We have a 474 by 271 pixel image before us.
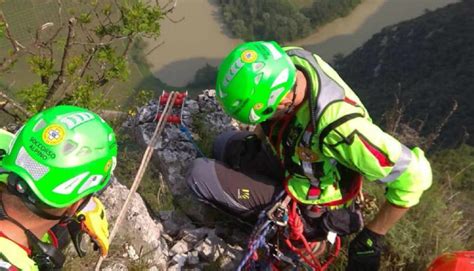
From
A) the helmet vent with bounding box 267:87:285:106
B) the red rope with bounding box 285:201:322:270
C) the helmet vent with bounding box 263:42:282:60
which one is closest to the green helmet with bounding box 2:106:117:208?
the helmet vent with bounding box 267:87:285:106

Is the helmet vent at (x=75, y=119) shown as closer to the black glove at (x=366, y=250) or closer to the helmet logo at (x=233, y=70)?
the helmet logo at (x=233, y=70)

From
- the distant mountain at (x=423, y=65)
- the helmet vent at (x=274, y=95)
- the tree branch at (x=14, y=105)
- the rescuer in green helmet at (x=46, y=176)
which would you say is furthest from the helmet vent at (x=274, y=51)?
the distant mountain at (x=423, y=65)

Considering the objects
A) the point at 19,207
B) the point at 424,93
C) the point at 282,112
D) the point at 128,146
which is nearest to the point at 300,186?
the point at 282,112

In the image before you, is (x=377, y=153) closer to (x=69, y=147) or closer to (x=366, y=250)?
(x=366, y=250)

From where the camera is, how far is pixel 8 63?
471cm

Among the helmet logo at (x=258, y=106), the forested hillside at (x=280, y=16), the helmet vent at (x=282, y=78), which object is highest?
the helmet vent at (x=282, y=78)

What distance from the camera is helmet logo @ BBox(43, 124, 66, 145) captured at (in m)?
2.30

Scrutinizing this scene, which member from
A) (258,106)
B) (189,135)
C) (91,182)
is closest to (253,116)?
(258,106)

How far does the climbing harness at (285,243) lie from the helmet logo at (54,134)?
75.6 inches

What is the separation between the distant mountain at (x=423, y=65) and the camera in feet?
120

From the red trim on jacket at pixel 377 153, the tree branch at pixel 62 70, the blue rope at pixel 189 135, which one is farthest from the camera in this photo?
the blue rope at pixel 189 135

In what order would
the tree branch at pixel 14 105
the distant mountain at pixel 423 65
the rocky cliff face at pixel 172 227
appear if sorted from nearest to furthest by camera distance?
the rocky cliff face at pixel 172 227, the tree branch at pixel 14 105, the distant mountain at pixel 423 65

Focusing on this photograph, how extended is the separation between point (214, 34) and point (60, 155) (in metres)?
62.0

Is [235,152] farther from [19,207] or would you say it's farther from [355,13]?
[355,13]
